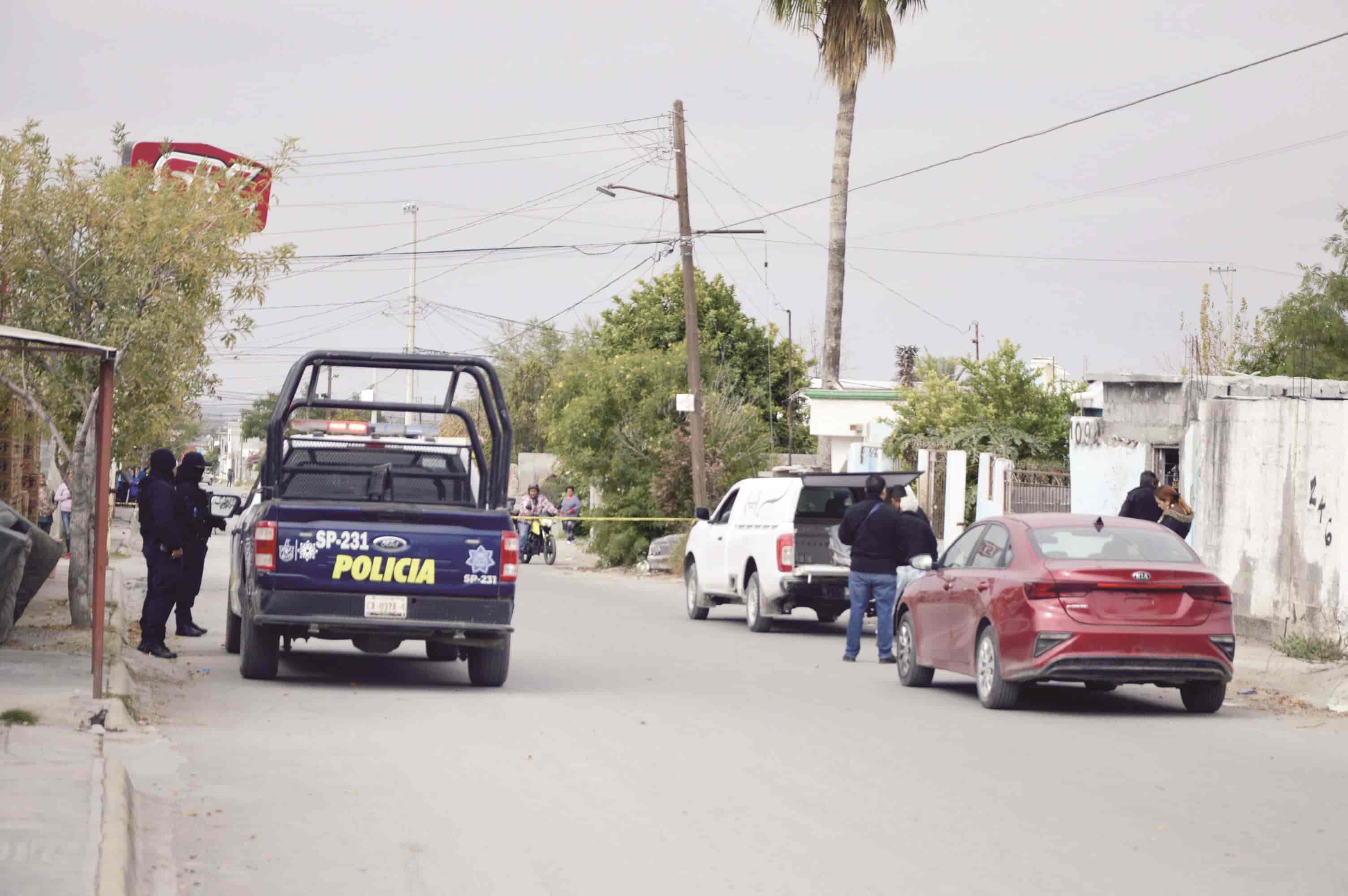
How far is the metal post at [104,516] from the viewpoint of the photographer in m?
11.0

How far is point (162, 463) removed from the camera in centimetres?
1538

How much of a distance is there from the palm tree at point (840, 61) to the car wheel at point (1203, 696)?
62.8 feet

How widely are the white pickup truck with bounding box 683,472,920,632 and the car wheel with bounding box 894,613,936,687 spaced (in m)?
4.37

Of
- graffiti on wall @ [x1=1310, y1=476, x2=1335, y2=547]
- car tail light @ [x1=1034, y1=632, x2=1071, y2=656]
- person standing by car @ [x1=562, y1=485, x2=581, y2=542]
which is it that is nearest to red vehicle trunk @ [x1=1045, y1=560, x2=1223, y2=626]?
car tail light @ [x1=1034, y1=632, x2=1071, y2=656]

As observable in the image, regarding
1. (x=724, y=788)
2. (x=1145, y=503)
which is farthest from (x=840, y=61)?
(x=724, y=788)

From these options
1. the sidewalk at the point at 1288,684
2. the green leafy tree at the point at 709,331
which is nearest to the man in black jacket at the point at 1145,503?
the sidewalk at the point at 1288,684

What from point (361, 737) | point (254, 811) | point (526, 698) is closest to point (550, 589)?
point (526, 698)

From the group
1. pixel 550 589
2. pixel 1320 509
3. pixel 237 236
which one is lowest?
pixel 550 589

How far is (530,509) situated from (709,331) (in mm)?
18551

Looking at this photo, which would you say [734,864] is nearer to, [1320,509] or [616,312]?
[1320,509]

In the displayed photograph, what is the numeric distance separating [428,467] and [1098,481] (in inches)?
500

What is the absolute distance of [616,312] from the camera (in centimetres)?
5681

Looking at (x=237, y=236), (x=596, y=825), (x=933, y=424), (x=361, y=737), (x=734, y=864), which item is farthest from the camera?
(x=933, y=424)

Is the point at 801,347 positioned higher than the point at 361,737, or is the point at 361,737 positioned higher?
the point at 801,347
